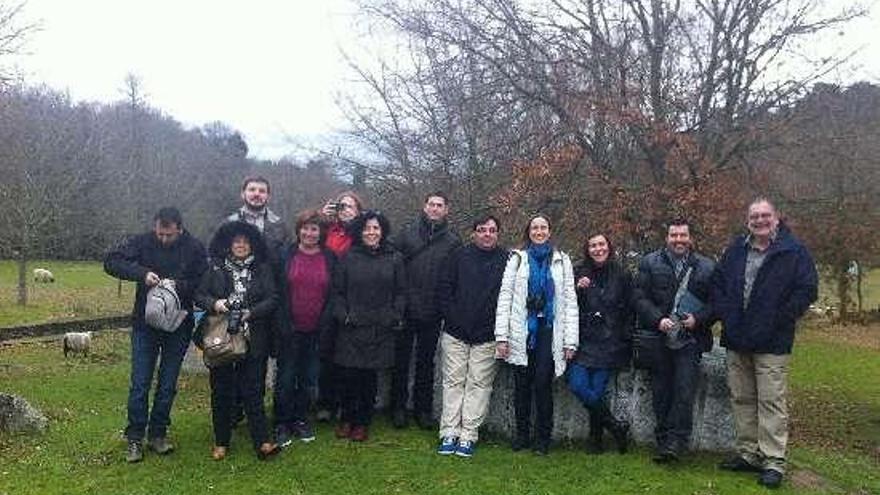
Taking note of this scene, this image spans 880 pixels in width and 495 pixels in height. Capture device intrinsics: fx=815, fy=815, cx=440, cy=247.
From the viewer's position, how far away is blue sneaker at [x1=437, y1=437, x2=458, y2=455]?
702 centimetres

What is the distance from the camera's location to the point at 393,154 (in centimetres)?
1611

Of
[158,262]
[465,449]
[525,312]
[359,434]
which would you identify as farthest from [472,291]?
[158,262]

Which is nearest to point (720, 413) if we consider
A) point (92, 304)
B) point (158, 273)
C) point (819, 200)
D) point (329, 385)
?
point (329, 385)

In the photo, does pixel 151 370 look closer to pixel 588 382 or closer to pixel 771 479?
pixel 588 382

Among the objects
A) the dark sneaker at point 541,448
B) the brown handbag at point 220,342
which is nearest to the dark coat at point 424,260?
the dark sneaker at point 541,448

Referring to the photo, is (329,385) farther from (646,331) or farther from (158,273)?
(646,331)

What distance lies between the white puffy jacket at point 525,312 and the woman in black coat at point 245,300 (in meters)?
1.92

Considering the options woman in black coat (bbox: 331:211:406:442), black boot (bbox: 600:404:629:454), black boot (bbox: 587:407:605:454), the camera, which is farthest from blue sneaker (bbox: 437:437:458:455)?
the camera

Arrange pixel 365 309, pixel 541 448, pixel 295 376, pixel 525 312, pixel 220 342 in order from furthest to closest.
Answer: pixel 295 376 → pixel 541 448 → pixel 365 309 → pixel 525 312 → pixel 220 342

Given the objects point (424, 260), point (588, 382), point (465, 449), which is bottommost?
point (465, 449)

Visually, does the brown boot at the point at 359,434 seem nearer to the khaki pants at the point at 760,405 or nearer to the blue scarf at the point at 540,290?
the blue scarf at the point at 540,290

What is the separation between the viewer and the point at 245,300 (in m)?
6.63

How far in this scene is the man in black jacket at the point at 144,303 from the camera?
6.68m

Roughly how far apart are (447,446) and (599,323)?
1.69m
